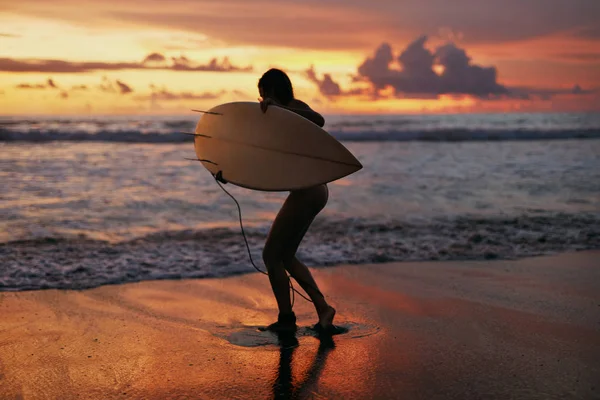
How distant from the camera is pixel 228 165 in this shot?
4.19 m

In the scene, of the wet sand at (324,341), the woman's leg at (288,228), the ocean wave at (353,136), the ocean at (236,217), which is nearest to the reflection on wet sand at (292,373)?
the wet sand at (324,341)

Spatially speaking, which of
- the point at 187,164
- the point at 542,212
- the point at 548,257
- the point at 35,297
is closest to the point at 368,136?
the point at 187,164

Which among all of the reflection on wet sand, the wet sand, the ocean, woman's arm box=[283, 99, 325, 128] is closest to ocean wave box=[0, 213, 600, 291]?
the ocean

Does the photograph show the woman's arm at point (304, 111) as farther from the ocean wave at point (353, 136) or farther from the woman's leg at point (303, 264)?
the ocean wave at point (353, 136)

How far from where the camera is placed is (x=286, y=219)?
391 cm

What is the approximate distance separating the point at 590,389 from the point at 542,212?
6.50 metres

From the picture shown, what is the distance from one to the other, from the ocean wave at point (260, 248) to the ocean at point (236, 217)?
13mm

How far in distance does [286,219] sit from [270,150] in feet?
1.62

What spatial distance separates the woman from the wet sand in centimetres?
24

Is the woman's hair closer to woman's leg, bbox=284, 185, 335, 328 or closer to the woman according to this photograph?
the woman

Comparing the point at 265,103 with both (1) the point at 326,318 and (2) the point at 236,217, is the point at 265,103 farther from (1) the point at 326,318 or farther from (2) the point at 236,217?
(2) the point at 236,217

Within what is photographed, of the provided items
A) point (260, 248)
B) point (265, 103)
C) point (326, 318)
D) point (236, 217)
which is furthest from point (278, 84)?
point (236, 217)

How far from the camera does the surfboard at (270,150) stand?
3912mm

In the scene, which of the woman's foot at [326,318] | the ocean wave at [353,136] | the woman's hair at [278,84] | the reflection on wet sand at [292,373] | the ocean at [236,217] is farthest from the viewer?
the ocean wave at [353,136]
